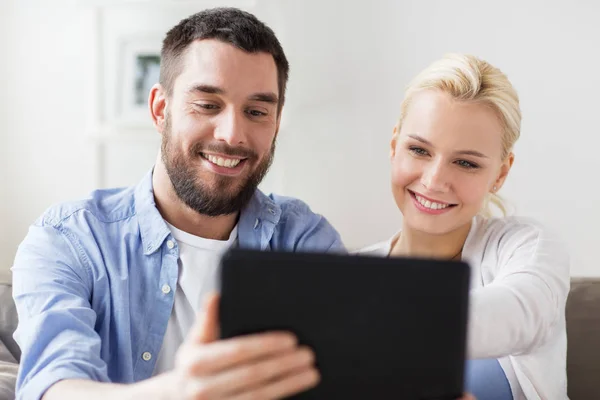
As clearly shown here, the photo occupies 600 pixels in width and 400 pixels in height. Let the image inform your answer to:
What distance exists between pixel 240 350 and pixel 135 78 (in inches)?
65.0

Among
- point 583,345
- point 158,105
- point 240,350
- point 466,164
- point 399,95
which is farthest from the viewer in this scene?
point 399,95

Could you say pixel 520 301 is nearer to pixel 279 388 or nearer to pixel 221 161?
pixel 279 388

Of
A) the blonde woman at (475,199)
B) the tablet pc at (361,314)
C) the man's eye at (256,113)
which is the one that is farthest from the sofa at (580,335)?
the tablet pc at (361,314)

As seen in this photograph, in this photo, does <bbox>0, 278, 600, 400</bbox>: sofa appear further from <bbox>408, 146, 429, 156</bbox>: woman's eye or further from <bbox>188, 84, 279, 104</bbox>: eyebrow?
<bbox>188, 84, 279, 104</bbox>: eyebrow

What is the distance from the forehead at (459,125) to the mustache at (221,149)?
36 centimetres

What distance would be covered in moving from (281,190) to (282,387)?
148cm

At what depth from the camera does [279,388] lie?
27.4 inches

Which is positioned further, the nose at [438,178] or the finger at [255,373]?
the nose at [438,178]

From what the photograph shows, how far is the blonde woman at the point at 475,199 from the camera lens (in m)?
1.31

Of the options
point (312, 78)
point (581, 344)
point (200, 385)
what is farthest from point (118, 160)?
point (200, 385)

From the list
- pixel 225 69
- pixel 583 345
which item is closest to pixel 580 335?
pixel 583 345

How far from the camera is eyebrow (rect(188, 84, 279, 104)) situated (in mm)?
1388

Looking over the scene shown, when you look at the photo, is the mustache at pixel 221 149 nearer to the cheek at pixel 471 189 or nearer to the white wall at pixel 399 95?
the cheek at pixel 471 189

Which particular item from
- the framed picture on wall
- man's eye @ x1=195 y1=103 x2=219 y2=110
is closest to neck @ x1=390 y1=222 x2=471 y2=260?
man's eye @ x1=195 y1=103 x2=219 y2=110
